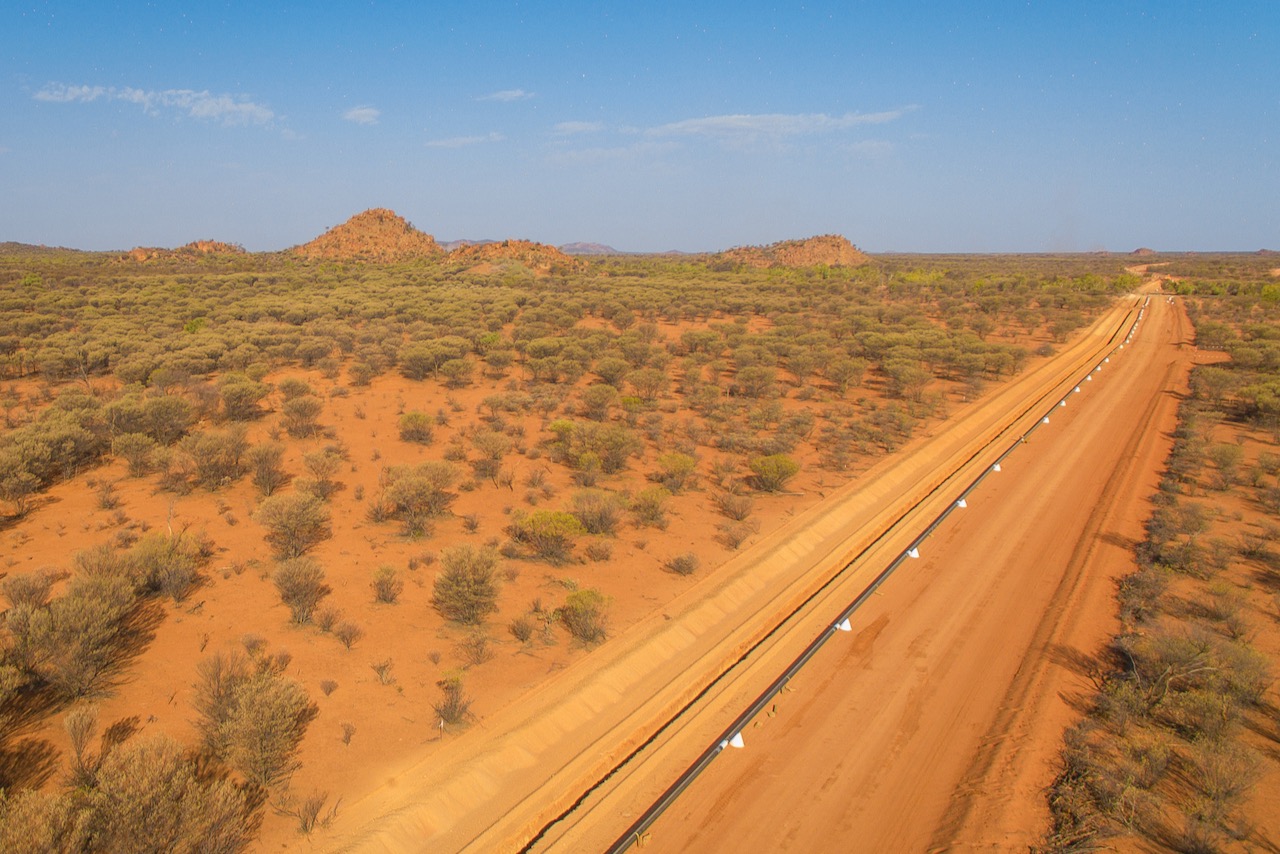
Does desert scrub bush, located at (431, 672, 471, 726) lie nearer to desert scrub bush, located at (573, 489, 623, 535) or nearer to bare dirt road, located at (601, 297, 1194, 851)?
bare dirt road, located at (601, 297, 1194, 851)

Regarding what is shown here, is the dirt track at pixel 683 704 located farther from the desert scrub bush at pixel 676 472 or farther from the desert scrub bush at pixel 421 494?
the desert scrub bush at pixel 421 494

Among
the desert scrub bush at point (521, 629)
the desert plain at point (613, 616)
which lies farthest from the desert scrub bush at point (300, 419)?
the desert scrub bush at point (521, 629)

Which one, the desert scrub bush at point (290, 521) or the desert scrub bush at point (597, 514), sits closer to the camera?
the desert scrub bush at point (290, 521)

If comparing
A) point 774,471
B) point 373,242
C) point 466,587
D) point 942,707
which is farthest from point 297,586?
point 373,242

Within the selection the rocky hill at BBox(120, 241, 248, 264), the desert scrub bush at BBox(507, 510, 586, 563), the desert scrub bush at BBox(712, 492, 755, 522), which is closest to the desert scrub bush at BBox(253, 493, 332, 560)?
the desert scrub bush at BBox(507, 510, 586, 563)

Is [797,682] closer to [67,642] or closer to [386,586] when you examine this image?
[386,586]

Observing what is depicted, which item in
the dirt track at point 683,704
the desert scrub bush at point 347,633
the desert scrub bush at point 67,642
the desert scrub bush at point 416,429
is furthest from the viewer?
the desert scrub bush at point 416,429

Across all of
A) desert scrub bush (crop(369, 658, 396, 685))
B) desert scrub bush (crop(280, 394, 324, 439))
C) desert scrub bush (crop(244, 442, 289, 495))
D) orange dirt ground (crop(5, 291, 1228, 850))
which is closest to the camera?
orange dirt ground (crop(5, 291, 1228, 850))
